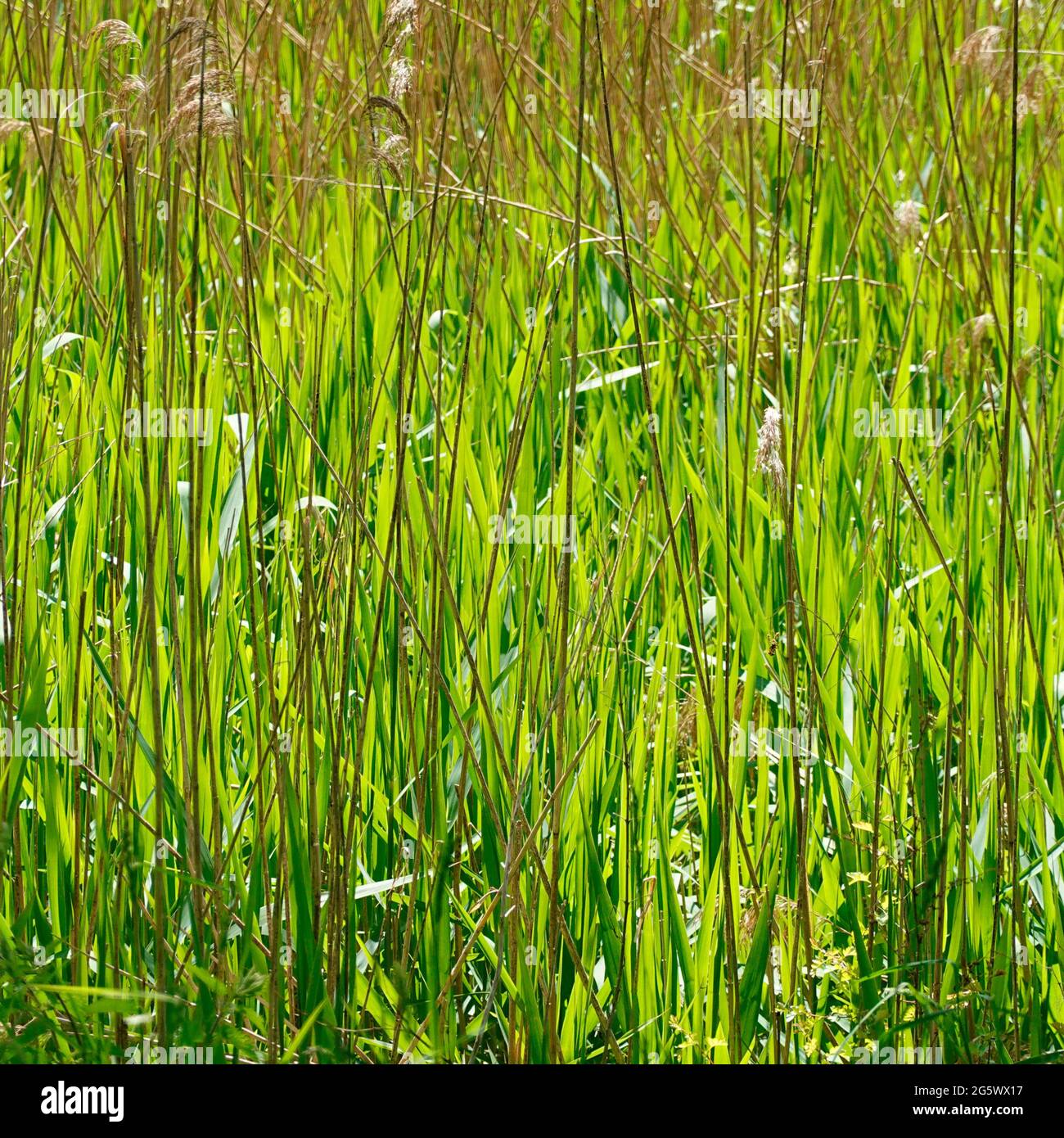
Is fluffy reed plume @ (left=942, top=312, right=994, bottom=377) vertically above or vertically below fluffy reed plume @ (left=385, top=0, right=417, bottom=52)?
below

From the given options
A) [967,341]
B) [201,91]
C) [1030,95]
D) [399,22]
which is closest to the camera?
[201,91]

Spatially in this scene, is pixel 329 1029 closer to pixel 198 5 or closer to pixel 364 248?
pixel 198 5

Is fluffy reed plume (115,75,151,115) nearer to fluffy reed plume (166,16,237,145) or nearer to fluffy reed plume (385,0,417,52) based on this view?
fluffy reed plume (166,16,237,145)

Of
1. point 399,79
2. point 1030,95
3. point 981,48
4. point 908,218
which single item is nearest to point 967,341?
point 908,218

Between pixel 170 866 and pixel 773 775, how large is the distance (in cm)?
70

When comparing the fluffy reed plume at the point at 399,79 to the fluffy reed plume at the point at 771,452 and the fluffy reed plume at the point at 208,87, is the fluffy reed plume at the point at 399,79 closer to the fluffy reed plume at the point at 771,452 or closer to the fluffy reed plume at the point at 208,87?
the fluffy reed plume at the point at 208,87

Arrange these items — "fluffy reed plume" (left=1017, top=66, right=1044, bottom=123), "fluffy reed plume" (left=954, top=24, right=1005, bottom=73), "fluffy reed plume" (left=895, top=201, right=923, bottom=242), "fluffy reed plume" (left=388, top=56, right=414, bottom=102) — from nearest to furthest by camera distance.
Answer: "fluffy reed plume" (left=388, top=56, right=414, bottom=102) < "fluffy reed plume" (left=954, top=24, right=1005, bottom=73) < "fluffy reed plume" (left=1017, top=66, right=1044, bottom=123) < "fluffy reed plume" (left=895, top=201, right=923, bottom=242)

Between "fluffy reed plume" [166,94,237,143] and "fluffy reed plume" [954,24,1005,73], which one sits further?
"fluffy reed plume" [954,24,1005,73]

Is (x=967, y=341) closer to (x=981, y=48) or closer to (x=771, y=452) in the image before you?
(x=981, y=48)

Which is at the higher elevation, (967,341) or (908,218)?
(908,218)

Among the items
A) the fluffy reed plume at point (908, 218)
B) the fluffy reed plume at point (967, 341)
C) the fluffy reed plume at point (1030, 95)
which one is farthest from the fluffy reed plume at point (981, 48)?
the fluffy reed plume at point (908, 218)

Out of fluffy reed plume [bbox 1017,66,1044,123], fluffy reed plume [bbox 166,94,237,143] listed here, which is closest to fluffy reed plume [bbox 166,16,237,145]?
fluffy reed plume [bbox 166,94,237,143]

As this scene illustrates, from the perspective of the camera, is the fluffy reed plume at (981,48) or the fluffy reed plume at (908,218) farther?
the fluffy reed plume at (908,218)
